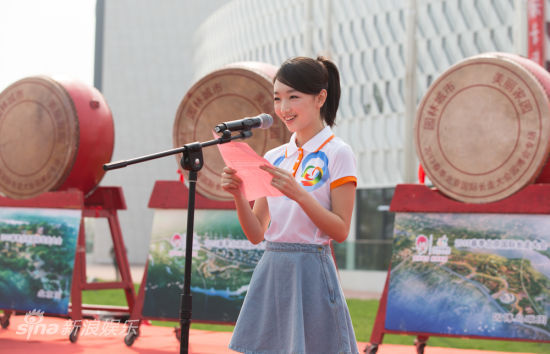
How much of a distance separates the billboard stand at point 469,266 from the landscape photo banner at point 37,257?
2.58 metres

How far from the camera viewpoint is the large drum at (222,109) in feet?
18.5

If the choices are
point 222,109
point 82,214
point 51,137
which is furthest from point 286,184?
point 51,137

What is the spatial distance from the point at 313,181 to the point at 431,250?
2611 millimetres

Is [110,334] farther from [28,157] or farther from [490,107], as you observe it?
[490,107]

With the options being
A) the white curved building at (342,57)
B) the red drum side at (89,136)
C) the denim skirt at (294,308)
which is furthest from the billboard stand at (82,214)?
the white curved building at (342,57)

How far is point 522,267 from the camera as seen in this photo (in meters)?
4.83

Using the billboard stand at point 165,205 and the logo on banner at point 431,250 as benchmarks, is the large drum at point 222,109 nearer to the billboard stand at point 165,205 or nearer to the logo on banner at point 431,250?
the billboard stand at point 165,205

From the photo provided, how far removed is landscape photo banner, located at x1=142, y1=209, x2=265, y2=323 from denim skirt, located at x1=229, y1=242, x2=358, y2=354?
114 inches

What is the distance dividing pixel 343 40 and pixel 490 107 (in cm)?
2742

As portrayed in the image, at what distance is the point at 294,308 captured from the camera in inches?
101

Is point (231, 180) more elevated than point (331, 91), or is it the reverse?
point (331, 91)

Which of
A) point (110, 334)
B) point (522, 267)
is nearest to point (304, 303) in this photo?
point (522, 267)

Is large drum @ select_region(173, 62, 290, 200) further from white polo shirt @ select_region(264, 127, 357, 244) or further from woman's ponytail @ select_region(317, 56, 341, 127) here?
white polo shirt @ select_region(264, 127, 357, 244)

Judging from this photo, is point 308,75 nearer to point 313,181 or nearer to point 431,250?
point 313,181
